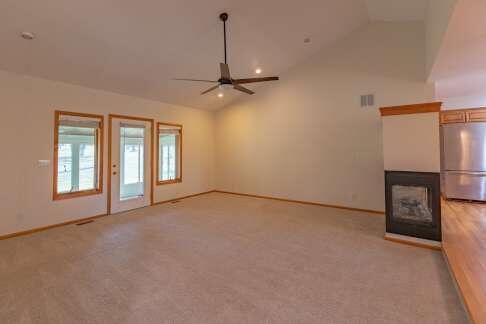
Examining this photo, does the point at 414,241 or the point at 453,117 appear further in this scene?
the point at 453,117

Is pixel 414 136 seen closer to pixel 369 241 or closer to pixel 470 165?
pixel 369 241

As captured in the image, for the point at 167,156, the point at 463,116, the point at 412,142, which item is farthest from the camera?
the point at 167,156

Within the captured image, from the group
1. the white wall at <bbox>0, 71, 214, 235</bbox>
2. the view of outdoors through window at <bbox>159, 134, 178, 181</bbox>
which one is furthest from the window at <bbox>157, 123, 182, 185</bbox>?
the white wall at <bbox>0, 71, 214, 235</bbox>

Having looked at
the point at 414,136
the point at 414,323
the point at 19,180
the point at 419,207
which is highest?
the point at 414,136

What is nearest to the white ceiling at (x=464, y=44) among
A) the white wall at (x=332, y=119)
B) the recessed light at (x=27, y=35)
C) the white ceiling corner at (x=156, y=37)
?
the white wall at (x=332, y=119)

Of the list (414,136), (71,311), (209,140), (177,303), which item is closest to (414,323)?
(177,303)

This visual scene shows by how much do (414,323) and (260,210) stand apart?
3.71 m

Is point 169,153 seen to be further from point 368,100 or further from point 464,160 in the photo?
point 464,160

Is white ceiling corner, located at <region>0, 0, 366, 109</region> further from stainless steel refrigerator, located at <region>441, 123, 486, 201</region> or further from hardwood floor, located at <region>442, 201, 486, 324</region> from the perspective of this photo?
hardwood floor, located at <region>442, 201, 486, 324</region>

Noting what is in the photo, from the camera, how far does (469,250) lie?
2.91 m

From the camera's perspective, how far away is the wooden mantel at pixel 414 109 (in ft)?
10.6

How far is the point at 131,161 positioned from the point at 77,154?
113cm

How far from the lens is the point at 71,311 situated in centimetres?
195

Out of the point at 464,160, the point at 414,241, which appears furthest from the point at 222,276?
the point at 464,160
